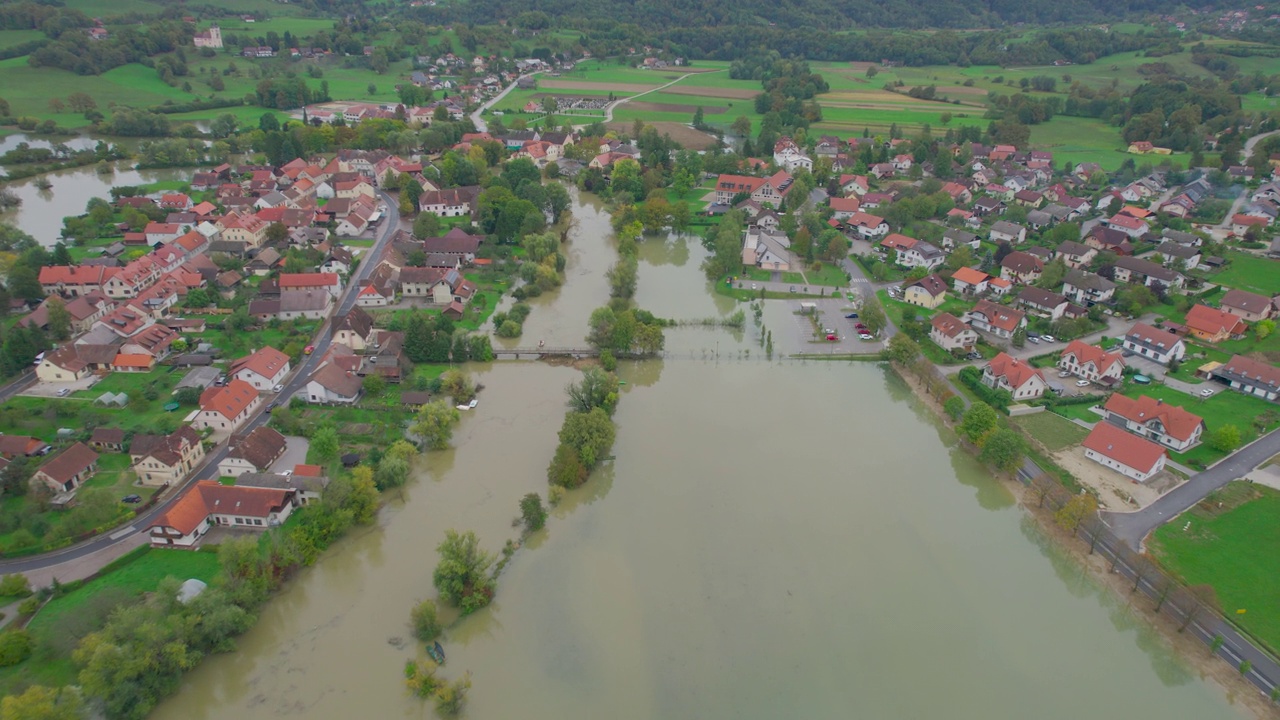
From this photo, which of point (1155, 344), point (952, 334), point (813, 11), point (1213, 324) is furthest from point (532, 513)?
point (813, 11)

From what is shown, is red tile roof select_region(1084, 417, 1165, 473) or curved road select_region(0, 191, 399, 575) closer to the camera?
curved road select_region(0, 191, 399, 575)

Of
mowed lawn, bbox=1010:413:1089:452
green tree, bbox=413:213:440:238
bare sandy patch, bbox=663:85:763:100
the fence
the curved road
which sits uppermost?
bare sandy patch, bbox=663:85:763:100

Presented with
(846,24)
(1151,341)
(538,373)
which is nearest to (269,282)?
(538,373)

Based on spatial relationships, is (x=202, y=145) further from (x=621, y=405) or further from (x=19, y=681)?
(x=19, y=681)

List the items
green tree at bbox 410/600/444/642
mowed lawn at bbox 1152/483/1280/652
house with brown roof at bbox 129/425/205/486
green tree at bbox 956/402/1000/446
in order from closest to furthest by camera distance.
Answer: green tree at bbox 410/600/444/642 < mowed lawn at bbox 1152/483/1280/652 < house with brown roof at bbox 129/425/205/486 < green tree at bbox 956/402/1000/446

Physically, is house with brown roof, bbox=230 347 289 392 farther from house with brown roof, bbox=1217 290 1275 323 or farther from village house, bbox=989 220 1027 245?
house with brown roof, bbox=1217 290 1275 323

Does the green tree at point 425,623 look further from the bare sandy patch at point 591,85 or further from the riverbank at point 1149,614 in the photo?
the bare sandy patch at point 591,85

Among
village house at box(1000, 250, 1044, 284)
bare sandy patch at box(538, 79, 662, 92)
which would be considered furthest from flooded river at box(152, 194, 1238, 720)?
bare sandy patch at box(538, 79, 662, 92)

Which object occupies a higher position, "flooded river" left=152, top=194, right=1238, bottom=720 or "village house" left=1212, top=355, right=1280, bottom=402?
"village house" left=1212, top=355, right=1280, bottom=402
